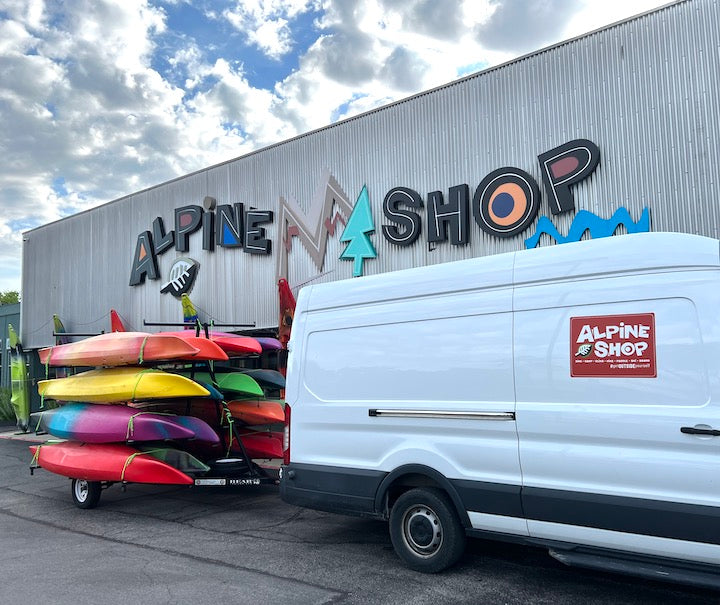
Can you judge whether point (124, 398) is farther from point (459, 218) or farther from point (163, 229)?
point (163, 229)

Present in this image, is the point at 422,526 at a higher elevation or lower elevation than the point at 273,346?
lower

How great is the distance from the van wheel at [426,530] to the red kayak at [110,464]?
3354 millimetres

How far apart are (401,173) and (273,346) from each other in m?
4.92

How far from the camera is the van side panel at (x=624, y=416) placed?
4223 mm

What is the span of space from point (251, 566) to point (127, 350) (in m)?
3.92

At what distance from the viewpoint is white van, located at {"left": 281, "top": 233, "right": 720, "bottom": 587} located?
14.1 ft

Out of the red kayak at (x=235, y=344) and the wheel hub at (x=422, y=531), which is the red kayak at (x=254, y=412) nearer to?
the red kayak at (x=235, y=344)

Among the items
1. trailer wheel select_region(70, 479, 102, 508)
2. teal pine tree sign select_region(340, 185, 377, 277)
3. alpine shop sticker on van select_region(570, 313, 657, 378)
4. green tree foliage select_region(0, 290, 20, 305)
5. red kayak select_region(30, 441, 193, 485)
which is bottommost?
trailer wheel select_region(70, 479, 102, 508)

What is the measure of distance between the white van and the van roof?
0.01m

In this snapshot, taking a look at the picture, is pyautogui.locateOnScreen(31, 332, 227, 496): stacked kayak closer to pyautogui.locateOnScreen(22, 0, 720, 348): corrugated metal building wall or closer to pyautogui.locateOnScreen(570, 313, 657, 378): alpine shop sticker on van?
pyautogui.locateOnScreen(570, 313, 657, 378): alpine shop sticker on van

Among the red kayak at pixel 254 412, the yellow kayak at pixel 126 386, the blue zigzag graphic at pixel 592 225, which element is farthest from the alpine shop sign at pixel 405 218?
the yellow kayak at pixel 126 386

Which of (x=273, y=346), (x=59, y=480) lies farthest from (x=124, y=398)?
(x=59, y=480)

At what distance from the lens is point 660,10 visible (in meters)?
10.1

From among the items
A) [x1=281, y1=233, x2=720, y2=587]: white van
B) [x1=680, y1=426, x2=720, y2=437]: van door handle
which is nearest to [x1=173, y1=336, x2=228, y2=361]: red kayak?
[x1=281, y1=233, x2=720, y2=587]: white van
